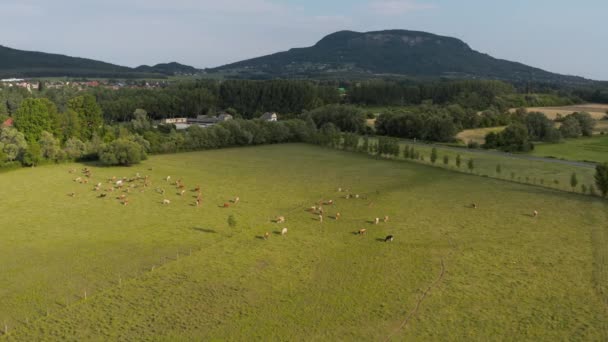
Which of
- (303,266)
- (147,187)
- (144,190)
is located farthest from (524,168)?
(144,190)

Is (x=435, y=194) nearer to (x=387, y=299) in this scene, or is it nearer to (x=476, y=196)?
(x=476, y=196)

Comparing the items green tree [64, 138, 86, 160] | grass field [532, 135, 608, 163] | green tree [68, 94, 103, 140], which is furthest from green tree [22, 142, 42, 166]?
grass field [532, 135, 608, 163]

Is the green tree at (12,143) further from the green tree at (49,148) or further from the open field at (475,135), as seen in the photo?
the open field at (475,135)

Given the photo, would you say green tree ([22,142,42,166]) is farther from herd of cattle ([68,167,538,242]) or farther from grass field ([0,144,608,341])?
grass field ([0,144,608,341])

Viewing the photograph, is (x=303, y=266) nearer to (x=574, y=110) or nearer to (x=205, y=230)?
(x=205, y=230)

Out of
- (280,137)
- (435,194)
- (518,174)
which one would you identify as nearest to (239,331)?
(435,194)

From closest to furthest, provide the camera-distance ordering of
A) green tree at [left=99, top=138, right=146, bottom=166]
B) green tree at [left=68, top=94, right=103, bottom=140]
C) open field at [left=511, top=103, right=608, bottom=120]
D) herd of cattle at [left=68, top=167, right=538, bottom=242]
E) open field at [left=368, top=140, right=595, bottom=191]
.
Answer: herd of cattle at [left=68, top=167, right=538, bottom=242] → open field at [left=368, top=140, right=595, bottom=191] → green tree at [left=99, top=138, right=146, bottom=166] → green tree at [left=68, top=94, right=103, bottom=140] → open field at [left=511, top=103, right=608, bottom=120]
